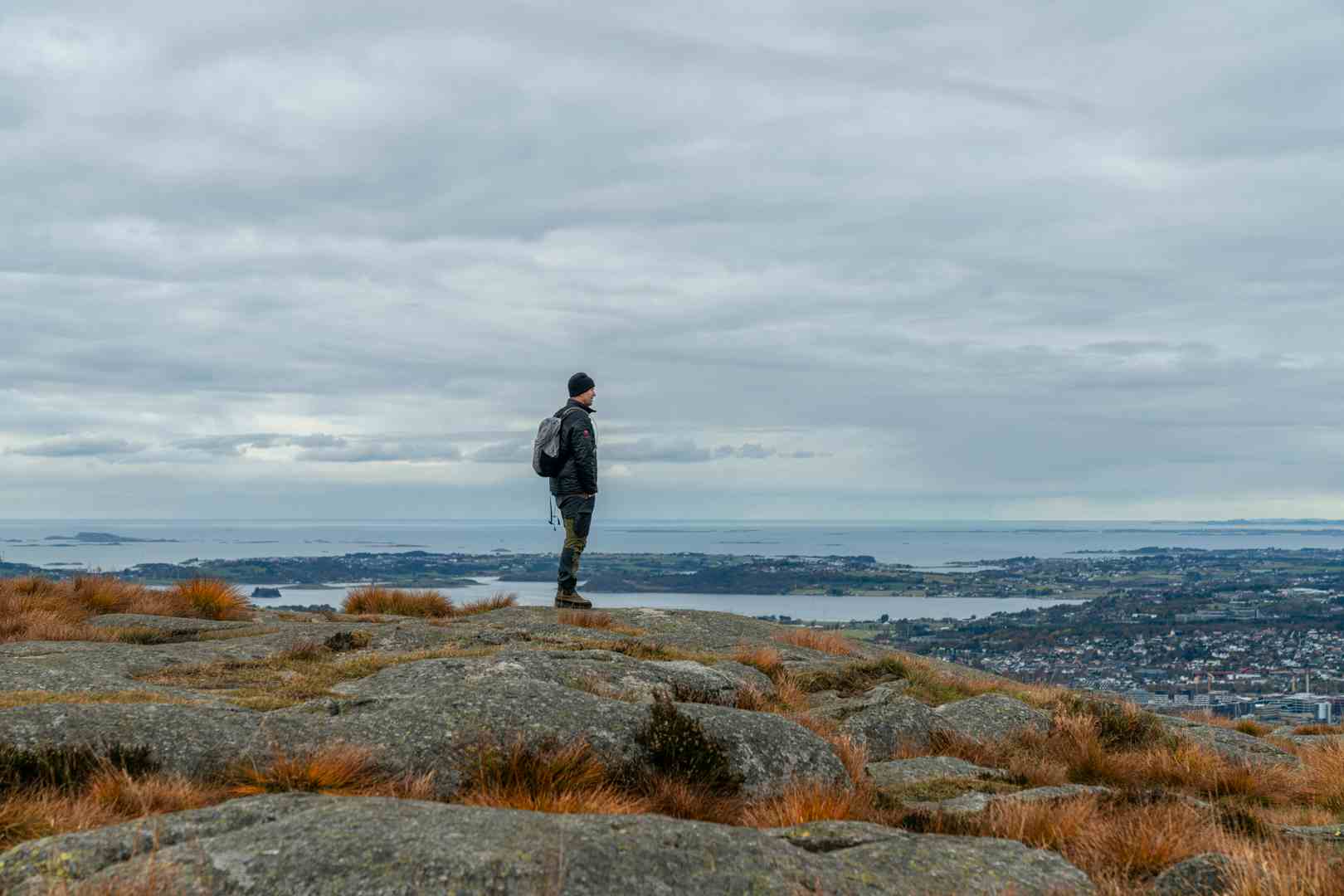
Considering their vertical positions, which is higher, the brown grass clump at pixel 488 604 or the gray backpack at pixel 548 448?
the gray backpack at pixel 548 448

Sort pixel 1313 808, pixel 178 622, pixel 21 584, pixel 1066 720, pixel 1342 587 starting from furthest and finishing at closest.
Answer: pixel 1342 587, pixel 21 584, pixel 178 622, pixel 1066 720, pixel 1313 808

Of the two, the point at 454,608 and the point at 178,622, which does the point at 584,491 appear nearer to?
the point at 454,608

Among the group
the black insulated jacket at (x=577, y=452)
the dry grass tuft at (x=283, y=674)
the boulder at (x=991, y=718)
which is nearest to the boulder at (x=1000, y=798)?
the boulder at (x=991, y=718)

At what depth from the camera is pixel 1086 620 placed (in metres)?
61.1

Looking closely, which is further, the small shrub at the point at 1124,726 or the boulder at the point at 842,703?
the boulder at the point at 842,703

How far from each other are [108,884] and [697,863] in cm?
226

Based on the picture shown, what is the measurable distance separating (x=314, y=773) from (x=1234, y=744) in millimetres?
10458

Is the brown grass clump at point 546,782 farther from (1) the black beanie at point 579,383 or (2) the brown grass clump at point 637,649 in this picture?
(1) the black beanie at point 579,383

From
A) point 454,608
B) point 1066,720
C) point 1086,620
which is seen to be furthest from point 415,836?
point 1086,620

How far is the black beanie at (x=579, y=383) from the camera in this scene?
1455cm

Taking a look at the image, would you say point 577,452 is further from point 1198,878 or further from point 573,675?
point 1198,878

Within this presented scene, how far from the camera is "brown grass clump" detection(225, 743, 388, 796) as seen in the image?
536 cm

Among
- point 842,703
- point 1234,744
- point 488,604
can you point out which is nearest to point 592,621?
point 488,604

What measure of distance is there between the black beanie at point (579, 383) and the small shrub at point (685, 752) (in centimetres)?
844
